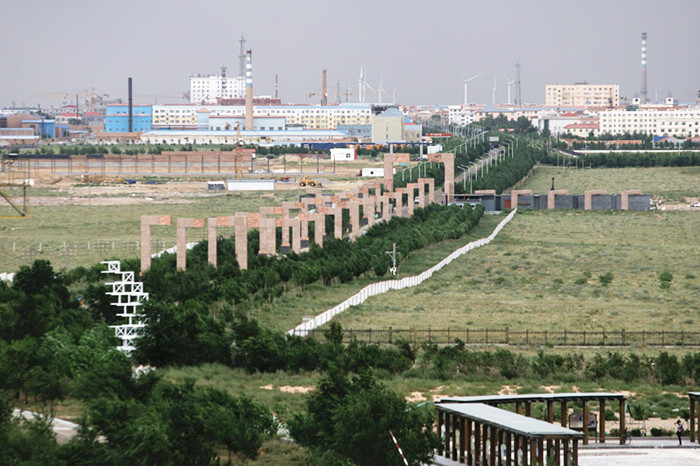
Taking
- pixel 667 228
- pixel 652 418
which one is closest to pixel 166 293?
pixel 652 418

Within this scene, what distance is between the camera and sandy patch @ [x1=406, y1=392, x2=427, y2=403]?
78.0 ft

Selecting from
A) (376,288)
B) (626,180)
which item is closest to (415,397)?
(376,288)

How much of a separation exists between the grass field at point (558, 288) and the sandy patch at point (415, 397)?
28.7 feet

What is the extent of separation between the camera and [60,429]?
65.1 feet

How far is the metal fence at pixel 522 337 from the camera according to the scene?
30.4 m

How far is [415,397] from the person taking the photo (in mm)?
24109

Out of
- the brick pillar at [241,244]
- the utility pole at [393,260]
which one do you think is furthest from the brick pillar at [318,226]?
the brick pillar at [241,244]

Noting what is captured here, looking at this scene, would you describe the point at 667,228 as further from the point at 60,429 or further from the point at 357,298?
the point at 60,429

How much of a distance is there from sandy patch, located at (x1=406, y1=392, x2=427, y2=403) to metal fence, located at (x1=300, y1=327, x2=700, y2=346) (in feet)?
17.9

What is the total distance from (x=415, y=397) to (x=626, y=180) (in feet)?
282

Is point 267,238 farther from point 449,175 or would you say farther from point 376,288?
point 449,175

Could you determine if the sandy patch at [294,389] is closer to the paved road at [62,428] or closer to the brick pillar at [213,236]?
the paved road at [62,428]

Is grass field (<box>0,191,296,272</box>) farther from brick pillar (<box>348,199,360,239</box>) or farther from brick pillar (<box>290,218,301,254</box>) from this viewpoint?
brick pillar (<box>348,199,360,239</box>)

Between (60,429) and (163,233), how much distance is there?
4251cm
